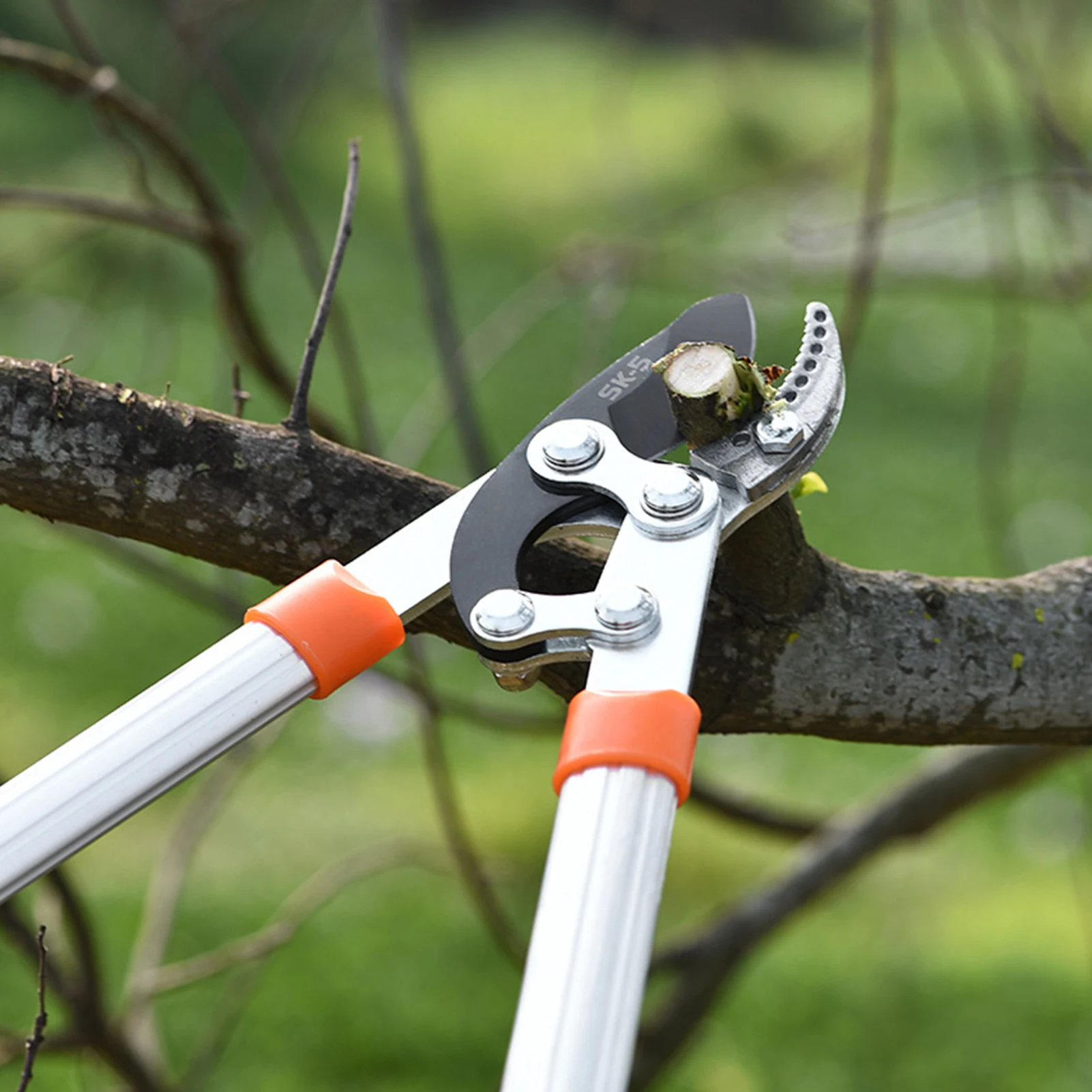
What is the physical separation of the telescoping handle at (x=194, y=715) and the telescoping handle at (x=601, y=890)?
0.08 m

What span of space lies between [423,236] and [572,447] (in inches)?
15.6

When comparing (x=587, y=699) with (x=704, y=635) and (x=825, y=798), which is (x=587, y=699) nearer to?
(x=704, y=635)

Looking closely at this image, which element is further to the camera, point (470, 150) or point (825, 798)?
point (470, 150)

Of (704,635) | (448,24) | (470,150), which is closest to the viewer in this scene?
(704,635)

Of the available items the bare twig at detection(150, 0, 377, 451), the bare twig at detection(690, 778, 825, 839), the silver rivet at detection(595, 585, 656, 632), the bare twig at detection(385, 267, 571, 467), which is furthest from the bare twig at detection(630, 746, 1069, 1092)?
the bare twig at detection(385, 267, 571, 467)

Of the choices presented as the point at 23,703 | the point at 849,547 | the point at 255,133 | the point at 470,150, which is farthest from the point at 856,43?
the point at 255,133

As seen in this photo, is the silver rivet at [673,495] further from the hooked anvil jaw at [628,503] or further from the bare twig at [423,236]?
the bare twig at [423,236]

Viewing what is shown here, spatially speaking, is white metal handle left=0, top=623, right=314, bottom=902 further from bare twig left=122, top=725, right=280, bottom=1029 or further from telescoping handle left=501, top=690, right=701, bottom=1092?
bare twig left=122, top=725, right=280, bottom=1029

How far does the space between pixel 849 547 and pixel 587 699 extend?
73.2 inches

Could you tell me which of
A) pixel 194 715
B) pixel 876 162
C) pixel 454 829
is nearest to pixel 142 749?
pixel 194 715

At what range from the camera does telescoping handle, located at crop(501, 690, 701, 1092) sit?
28 cm

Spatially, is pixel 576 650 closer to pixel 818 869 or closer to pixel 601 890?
pixel 601 890

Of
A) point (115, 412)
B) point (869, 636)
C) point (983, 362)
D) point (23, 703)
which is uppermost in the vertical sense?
point (115, 412)

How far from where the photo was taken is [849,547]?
2.14 metres
